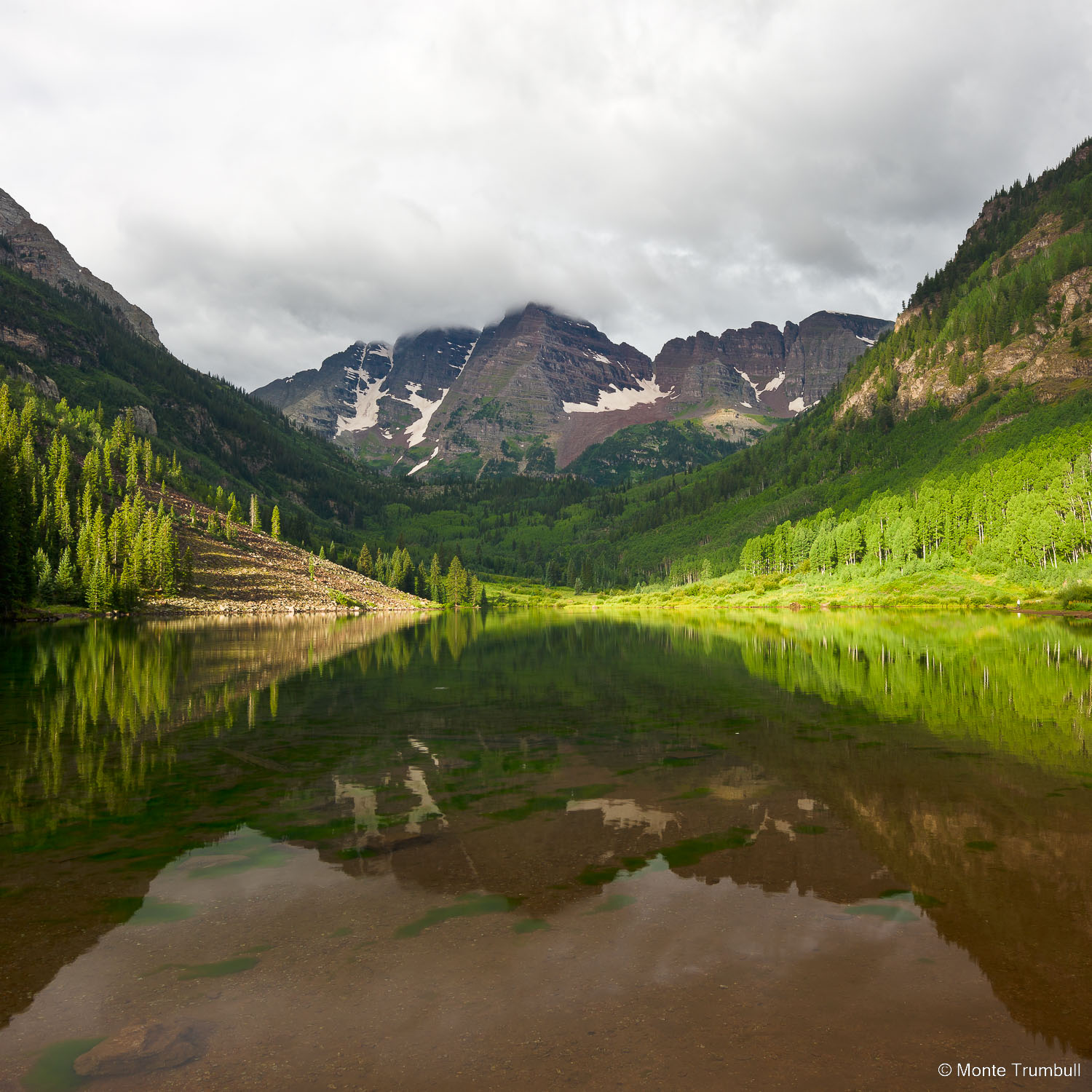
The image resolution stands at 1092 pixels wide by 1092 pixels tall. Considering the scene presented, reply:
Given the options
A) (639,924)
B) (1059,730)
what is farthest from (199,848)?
(1059,730)

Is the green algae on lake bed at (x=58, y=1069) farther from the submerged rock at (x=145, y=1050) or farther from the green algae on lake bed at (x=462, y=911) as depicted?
the green algae on lake bed at (x=462, y=911)

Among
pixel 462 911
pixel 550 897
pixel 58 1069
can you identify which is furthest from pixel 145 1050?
pixel 550 897

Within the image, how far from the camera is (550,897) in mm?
12516

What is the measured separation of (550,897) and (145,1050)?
6.55 m

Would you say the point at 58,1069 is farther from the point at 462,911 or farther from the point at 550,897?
the point at 550,897

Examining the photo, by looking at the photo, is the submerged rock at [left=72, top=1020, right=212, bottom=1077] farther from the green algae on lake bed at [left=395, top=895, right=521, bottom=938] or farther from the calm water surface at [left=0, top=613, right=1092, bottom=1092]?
the green algae on lake bed at [left=395, top=895, right=521, bottom=938]

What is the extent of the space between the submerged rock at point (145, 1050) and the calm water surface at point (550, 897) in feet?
0.30

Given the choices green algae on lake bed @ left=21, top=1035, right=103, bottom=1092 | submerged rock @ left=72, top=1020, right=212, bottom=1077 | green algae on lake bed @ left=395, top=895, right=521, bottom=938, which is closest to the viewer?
green algae on lake bed @ left=21, top=1035, right=103, bottom=1092

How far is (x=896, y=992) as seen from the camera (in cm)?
930

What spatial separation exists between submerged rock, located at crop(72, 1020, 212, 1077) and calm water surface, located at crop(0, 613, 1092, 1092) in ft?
0.30

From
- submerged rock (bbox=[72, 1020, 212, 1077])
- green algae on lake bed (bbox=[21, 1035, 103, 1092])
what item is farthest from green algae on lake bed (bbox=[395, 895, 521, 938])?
green algae on lake bed (bbox=[21, 1035, 103, 1092])

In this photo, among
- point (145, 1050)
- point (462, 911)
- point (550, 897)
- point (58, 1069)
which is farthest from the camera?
point (550, 897)

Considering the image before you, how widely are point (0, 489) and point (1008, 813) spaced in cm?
11862

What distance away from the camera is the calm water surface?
8.22 meters
